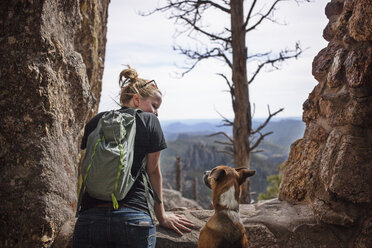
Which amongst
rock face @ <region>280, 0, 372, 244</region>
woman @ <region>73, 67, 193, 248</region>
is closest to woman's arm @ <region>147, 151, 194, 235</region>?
woman @ <region>73, 67, 193, 248</region>

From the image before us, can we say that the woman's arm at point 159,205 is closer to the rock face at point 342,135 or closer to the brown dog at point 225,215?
the brown dog at point 225,215

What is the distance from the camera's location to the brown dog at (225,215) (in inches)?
99.7

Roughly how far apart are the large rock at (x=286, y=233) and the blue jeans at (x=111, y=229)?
82 cm

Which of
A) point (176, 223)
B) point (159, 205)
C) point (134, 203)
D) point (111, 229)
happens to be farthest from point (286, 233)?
point (111, 229)

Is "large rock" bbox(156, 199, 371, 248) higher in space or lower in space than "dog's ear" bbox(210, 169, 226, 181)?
lower

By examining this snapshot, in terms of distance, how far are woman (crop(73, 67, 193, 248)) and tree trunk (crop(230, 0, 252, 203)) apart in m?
6.08

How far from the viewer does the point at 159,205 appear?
9.18 feet

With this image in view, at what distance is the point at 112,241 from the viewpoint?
2.12 metres

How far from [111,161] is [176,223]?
1249 millimetres

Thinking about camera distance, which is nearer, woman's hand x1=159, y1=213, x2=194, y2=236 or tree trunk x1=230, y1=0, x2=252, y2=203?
woman's hand x1=159, y1=213, x2=194, y2=236

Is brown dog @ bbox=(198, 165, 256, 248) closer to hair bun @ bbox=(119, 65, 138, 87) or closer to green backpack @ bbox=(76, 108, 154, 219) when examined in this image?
green backpack @ bbox=(76, 108, 154, 219)

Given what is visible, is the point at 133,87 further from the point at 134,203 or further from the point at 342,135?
the point at 342,135

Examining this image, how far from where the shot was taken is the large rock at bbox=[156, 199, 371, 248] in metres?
3.00

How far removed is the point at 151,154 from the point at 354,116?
6.71 feet
